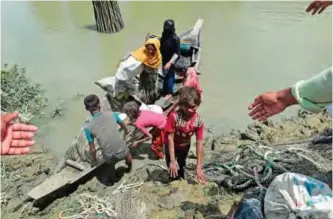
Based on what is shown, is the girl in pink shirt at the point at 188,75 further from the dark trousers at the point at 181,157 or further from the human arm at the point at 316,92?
the human arm at the point at 316,92

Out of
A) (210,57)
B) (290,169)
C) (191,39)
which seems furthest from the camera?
(210,57)

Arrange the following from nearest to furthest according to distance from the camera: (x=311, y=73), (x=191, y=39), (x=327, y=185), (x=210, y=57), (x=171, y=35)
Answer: (x=327, y=185)
(x=171, y=35)
(x=191, y=39)
(x=311, y=73)
(x=210, y=57)

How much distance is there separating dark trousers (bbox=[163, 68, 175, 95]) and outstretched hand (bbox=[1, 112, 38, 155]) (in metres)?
2.96

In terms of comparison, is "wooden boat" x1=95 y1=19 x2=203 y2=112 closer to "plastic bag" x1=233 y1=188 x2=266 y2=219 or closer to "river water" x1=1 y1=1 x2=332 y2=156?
"river water" x1=1 y1=1 x2=332 y2=156

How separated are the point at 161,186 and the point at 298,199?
2.20m

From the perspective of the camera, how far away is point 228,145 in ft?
21.3

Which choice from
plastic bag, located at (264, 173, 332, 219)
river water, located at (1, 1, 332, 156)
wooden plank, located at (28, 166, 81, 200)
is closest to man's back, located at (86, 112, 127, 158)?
wooden plank, located at (28, 166, 81, 200)

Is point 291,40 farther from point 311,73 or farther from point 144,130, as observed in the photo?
point 144,130

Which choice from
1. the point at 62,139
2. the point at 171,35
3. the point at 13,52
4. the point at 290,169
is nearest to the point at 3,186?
the point at 62,139

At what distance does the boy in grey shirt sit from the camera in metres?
5.18

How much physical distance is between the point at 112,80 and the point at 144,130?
45.0 inches

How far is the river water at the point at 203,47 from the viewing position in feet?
26.2

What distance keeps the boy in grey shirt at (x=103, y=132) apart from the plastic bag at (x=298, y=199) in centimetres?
220

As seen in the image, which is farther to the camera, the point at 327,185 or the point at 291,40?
the point at 291,40
